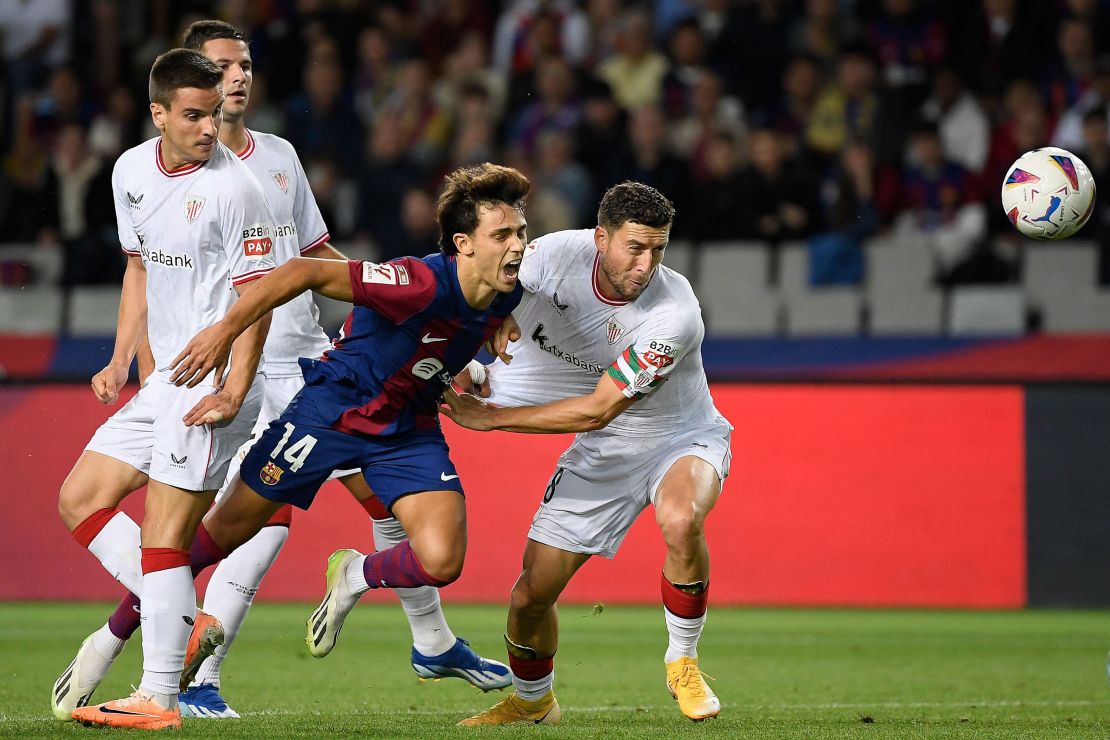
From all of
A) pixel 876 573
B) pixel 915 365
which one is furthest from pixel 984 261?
pixel 876 573

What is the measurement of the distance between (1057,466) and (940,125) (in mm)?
3855

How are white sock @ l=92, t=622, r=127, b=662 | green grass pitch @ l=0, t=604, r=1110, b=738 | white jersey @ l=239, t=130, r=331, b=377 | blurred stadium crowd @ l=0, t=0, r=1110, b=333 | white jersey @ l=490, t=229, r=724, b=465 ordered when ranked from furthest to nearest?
blurred stadium crowd @ l=0, t=0, r=1110, b=333, white jersey @ l=239, t=130, r=331, b=377, white jersey @ l=490, t=229, r=724, b=465, white sock @ l=92, t=622, r=127, b=662, green grass pitch @ l=0, t=604, r=1110, b=738

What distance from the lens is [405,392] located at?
19.7ft

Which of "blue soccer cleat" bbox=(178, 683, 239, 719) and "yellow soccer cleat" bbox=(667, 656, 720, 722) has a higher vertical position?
"yellow soccer cleat" bbox=(667, 656, 720, 722)

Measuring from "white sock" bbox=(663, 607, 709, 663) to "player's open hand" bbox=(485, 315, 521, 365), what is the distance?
1.26m

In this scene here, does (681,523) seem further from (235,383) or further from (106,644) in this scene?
(106,644)

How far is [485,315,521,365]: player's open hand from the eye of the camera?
6027 mm

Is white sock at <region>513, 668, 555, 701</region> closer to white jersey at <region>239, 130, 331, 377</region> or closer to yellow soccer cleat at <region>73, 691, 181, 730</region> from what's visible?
yellow soccer cleat at <region>73, 691, 181, 730</region>

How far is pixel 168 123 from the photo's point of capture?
5750mm

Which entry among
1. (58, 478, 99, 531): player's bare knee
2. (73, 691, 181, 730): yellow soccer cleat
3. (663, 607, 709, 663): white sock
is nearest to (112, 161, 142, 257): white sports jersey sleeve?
(58, 478, 99, 531): player's bare knee

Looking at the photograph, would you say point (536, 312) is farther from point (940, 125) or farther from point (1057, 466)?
point (940, 125)

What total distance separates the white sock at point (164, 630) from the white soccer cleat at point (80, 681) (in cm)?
51

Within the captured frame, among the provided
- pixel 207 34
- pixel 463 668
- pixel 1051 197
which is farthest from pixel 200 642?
pixel 1051 197

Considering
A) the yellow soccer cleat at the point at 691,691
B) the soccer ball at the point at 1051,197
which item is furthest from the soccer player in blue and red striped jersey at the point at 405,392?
the soccer ball at the point at 1051,197
